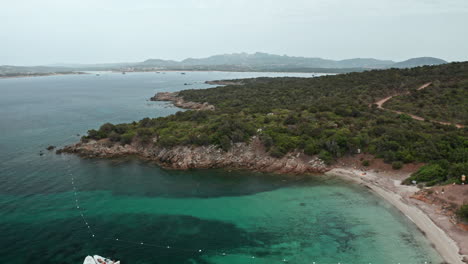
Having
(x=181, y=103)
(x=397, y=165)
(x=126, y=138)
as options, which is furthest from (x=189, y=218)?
(x=181, y=103)

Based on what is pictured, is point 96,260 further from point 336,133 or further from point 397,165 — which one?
point 336,133

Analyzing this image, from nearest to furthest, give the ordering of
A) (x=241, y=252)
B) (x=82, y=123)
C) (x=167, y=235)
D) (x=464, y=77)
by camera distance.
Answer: (x=241, y=252) → (x=167, y=235) → (x=464, y=77) → (x=82, y=123)

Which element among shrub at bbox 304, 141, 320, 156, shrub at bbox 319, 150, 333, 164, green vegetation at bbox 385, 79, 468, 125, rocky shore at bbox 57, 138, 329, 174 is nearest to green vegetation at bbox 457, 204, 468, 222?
rocky shore at bbox 57, 138, 329, 174

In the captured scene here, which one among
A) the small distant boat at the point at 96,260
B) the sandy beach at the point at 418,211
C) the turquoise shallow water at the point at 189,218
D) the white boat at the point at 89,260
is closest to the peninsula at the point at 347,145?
the sandy beach at the point at 418,211

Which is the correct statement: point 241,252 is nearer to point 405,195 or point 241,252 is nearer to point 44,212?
point 405,195

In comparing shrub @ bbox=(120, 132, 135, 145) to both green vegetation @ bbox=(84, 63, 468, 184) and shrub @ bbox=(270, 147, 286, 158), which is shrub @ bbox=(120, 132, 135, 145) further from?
shrub @ bbox=(270, 147, 286, 158)

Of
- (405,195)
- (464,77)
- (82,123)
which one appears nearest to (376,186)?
(405,195)
